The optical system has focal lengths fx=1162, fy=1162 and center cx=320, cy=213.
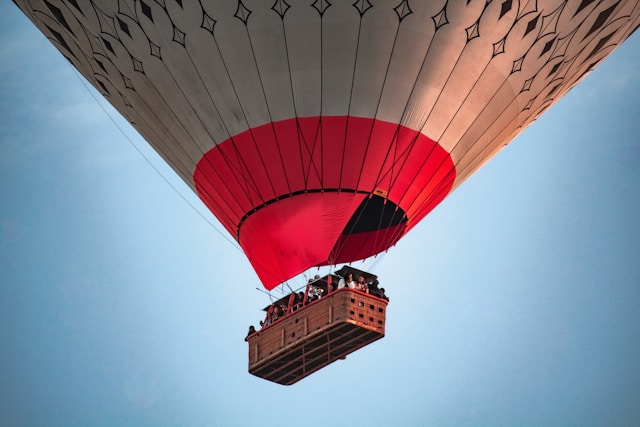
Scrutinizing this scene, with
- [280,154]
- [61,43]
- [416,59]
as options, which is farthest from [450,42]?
[61,43]

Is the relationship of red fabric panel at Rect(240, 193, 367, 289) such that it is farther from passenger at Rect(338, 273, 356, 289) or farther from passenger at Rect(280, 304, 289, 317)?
passenger at Rect(338, 273, 356, 289)

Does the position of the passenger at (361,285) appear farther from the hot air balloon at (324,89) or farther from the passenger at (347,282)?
the hot air balloon at (324,89)

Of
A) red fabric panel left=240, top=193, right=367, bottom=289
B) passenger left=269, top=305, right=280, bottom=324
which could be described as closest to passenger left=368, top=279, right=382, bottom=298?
red fabric panel left=240, top=193, right=367, bottom=289

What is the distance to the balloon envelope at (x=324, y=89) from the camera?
55.2 ft

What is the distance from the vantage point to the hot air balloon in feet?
55.2

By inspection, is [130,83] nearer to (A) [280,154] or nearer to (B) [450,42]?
(A) [280,154]

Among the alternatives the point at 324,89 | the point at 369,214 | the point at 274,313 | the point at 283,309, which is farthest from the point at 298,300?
the point at 324,89

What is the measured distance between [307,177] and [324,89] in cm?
149

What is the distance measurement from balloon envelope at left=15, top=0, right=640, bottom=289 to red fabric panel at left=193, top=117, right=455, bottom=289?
22mm

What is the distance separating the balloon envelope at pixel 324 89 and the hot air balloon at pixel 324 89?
0.02 meters

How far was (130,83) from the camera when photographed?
18.3 metres

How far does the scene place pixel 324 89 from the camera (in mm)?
17312

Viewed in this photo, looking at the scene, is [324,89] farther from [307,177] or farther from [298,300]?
[298,300]

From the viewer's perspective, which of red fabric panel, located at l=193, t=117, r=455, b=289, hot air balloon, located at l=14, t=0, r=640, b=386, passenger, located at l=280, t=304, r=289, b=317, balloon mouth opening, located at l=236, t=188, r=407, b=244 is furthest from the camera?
balloon mouth opening, located at l=236, t=188, r=407, b=244
